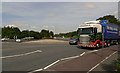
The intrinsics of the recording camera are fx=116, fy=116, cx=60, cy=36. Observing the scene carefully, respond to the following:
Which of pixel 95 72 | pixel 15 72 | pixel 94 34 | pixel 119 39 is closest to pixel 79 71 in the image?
pixel 95 72

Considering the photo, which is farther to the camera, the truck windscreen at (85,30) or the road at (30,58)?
the truck windscreen at (85,30)

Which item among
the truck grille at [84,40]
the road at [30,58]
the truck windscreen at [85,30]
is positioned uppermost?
the truck windscreen at [85,30]

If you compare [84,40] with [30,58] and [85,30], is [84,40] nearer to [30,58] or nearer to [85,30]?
[85,30]

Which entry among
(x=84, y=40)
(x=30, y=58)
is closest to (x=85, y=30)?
(x=84, y=40)

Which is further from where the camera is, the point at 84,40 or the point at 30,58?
the point at 84,40

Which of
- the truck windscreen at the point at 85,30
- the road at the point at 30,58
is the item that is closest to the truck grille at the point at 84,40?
the truck windscreen at the point at 85,30

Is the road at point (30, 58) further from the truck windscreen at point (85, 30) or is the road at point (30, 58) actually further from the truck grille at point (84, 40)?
the truck windscreen at point (85, 30)

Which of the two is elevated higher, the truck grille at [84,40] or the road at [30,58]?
the truck grille at [84,40]

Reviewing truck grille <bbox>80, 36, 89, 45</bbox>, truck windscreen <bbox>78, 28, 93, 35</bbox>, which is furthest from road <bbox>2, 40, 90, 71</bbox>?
truck windscreen <bbox>78, 28, 93, 35</bbox>

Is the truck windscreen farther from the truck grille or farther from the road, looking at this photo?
the road

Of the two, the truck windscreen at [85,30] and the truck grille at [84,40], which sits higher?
the truck windscreen at [85,30]

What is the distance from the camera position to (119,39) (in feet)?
84.1

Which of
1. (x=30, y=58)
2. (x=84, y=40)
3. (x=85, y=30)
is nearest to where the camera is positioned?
(x=30, y=58)

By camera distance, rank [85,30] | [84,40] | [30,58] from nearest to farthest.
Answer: [30,58]
[84,40]
[85,30]
